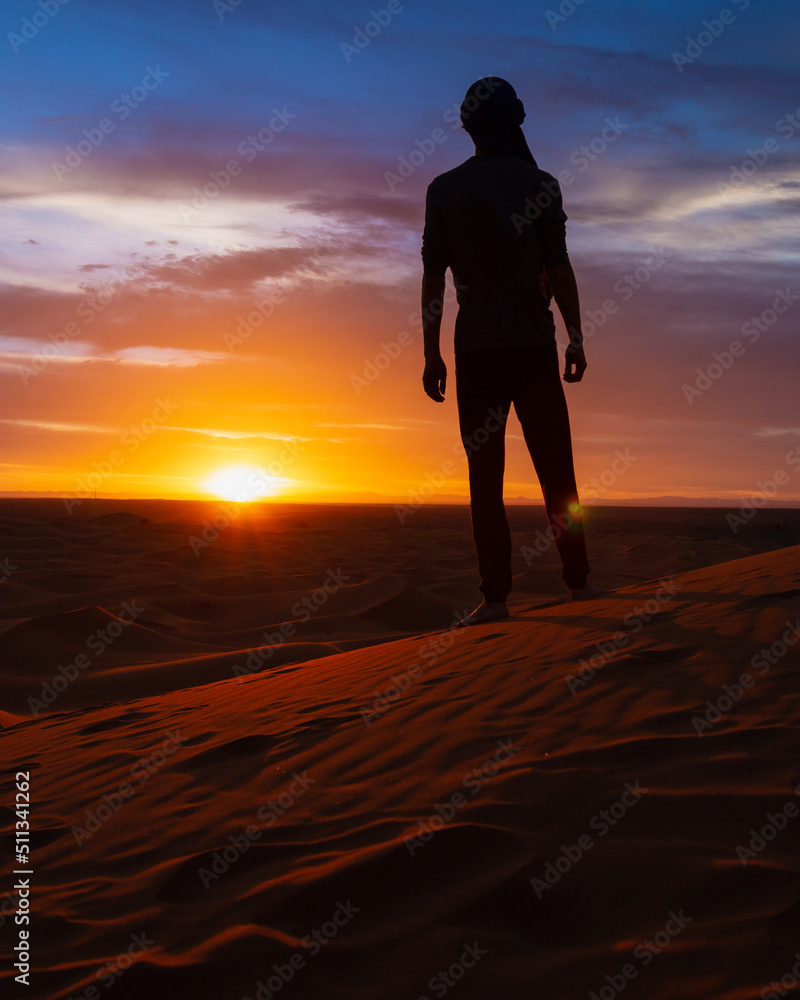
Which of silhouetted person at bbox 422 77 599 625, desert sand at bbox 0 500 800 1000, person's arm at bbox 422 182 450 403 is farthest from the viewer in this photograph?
person's arm at bbox 422 182 450 403

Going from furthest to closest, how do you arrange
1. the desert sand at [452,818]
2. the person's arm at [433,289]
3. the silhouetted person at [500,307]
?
the person's arm at [433,289], the silhouetted person at [500,307], the desert sand at [452,818]

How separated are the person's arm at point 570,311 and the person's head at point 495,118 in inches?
23.8

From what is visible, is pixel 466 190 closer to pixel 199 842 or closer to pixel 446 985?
pixel 199 842

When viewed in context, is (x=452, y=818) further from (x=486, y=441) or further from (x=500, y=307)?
(x=500, y=307)

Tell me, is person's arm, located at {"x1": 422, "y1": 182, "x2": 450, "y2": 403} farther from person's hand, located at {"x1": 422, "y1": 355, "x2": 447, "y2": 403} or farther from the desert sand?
the desert sand

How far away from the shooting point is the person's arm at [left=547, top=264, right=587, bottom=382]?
4094 millimetres

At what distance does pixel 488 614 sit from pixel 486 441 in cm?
92

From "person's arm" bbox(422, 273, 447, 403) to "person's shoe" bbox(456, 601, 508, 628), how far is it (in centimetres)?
111

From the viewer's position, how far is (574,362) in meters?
4.10

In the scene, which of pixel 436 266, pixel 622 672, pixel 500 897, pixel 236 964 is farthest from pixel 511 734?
pixel 436 266

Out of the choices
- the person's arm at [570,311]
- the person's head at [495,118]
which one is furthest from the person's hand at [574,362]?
the person's head at [495,118]

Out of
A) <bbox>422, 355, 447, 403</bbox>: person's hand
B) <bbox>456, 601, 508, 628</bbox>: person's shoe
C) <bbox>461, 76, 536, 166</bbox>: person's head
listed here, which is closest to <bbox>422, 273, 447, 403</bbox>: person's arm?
<bbox>422, 355, 447, 403</bbox>: person's hand

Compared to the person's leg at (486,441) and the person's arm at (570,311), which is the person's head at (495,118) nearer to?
the person's arm at (570,311)

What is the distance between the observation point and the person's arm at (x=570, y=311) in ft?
Result: 13.4
